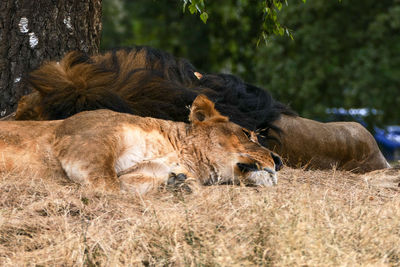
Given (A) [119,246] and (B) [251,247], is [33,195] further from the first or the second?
(B) [251,247]

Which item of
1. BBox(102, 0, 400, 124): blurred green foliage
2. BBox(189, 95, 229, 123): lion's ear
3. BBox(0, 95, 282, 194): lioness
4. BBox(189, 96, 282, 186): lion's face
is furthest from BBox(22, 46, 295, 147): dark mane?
BBox(102, 0, 400, 124): blurred green foliage

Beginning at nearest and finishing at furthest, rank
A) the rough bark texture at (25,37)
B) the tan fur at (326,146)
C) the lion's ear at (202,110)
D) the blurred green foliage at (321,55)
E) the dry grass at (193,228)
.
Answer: the dry grass at (193,228)
the lion's ear at (202,110)
the tan fur at (326,146)
the rough bark texture at (25,37)
the blurred green foliage at (321,55)

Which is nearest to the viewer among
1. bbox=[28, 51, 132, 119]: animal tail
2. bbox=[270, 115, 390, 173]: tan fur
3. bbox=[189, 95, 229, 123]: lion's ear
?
bbox=[189, 95, 229, 123]: lion's ear

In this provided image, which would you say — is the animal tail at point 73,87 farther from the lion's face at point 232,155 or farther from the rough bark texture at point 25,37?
the lion's face at point 232,155

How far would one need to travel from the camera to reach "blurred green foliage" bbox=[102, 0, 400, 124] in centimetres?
1942

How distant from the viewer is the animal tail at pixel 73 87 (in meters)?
4.96

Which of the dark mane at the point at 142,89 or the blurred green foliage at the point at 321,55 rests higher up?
the dark mane at the point at 142,89

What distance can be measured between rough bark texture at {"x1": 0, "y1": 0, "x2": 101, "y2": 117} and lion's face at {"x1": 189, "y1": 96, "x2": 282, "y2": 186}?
210cm

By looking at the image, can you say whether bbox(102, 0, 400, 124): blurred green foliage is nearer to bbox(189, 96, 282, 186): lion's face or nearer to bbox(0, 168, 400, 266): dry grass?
bbox(189, 96, 282, 186): lion's face

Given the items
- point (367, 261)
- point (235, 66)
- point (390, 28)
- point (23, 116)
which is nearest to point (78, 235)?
point (367, 261)

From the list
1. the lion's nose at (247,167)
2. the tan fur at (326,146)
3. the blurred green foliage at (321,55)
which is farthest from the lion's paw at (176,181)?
the blurred green foliage at (321,55)

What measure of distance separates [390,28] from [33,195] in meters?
17.7

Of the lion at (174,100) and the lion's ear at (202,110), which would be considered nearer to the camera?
the lion's ear at (202,110)

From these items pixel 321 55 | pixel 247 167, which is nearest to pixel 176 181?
pixel 247 167
